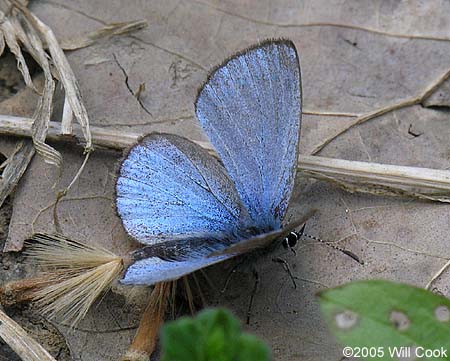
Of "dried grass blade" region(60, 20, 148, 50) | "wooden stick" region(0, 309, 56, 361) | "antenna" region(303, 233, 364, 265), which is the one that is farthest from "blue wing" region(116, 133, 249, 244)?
"dried grass blade" region(60, 20, 148, 50)

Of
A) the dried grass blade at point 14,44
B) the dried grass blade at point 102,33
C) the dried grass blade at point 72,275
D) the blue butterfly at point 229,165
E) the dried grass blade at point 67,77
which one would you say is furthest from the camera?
the dried grass blade at point 102,33

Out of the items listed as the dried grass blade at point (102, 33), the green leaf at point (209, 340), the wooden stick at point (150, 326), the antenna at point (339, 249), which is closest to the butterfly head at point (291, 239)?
the antenna at point (339, 249)

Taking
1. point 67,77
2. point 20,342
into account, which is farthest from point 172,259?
point 67,77

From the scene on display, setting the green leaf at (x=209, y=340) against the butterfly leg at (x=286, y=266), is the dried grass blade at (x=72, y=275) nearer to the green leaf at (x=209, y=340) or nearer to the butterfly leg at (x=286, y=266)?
the butterfly leg at (x=286, y=266)

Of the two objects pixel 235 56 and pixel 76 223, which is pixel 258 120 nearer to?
pixel 235 56

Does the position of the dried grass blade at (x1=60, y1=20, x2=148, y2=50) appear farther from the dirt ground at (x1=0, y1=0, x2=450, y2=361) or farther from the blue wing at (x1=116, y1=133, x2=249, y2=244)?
the blue wing at (x1=116, y1=133, x2=249, y2=244)
